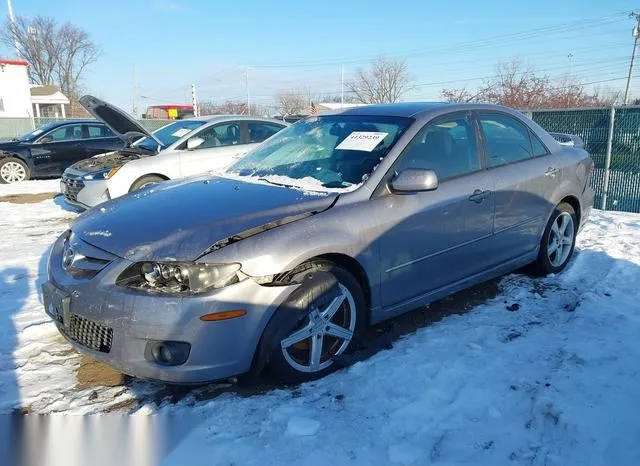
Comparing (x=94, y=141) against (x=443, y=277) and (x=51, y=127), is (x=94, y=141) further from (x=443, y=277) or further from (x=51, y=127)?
(x=443, y=277)

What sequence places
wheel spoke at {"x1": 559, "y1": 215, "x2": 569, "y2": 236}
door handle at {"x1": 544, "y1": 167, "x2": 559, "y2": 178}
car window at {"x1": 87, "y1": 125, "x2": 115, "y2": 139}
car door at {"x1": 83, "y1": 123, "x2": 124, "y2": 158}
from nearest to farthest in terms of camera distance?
door handle at {"x1": 544, "y1": 167, "x2": 559, "y2": 178}
wheel spoke at {"x1": 559, "y1": 215, "x2": 569, "y2": 236}
car door at {"x1": 83, "y1": 123, "x2": 124, "y2": 158}
car window at {"x1": 87, "y1": 125, "x2": 115, "y2": 139}

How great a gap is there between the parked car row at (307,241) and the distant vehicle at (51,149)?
9.85 meters

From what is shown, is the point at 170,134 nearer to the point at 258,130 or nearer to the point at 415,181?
the point at 258,130

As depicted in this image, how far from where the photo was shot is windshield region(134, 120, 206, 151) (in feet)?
26.5

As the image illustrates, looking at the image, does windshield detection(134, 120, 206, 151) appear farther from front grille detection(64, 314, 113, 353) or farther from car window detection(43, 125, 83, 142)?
front grille detection(64, 314, 113, 353)

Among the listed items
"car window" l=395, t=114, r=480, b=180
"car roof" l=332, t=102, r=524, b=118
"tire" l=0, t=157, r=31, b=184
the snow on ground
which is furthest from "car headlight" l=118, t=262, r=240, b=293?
"tire" l=0, t=157, r=31, b=184

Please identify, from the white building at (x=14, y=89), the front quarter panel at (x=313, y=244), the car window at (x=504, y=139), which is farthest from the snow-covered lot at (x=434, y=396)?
the white building at (x=14, y=89)

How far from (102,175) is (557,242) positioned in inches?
243

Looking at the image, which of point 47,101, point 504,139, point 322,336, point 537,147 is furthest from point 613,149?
point 47,101

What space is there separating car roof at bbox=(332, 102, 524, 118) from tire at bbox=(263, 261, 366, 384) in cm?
147

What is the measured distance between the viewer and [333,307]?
307 centimetres

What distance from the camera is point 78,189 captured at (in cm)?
756

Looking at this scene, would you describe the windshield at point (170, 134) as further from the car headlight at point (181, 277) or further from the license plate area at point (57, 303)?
the car headlight at point (181, 277)

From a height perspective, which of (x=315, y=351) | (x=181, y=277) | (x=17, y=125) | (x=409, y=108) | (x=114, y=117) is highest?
(x=17, y=125)
